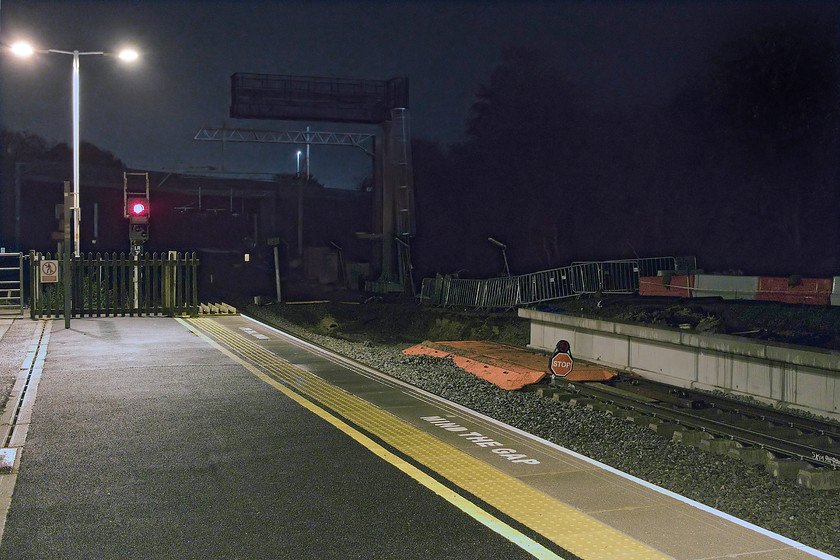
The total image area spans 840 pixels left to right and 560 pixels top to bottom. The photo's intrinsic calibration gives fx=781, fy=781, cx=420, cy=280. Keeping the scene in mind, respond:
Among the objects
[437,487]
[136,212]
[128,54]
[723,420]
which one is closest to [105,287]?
[136,212]

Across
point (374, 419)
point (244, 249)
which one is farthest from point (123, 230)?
point (374, 419)

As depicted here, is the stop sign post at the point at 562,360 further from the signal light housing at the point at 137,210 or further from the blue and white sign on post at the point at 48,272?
the signal light housing at the point at 137,210

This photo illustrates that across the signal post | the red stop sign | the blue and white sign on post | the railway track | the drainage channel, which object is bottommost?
the railway track

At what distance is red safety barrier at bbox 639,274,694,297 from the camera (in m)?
24.0

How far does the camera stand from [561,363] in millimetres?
11148

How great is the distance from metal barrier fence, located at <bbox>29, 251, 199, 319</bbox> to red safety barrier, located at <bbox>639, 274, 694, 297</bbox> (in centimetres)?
1392

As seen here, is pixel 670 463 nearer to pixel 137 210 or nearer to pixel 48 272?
pixel 48 272

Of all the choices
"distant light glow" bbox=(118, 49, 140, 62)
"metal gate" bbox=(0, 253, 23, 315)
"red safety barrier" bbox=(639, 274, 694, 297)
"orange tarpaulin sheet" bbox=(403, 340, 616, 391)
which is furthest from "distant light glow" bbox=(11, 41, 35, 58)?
"red safety barrier" bbox=(639, 274, 694, 297)

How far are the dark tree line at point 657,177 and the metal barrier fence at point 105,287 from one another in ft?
88.1

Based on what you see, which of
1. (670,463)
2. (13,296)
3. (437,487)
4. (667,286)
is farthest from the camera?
(13,296)

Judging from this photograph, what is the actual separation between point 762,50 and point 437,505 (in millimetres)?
33861

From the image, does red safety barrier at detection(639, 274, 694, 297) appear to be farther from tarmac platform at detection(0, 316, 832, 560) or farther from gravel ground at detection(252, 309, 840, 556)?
tarmac platform at detection(0, 316, 832, 560)

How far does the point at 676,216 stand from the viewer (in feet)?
155

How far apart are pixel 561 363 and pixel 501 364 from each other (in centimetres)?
321
